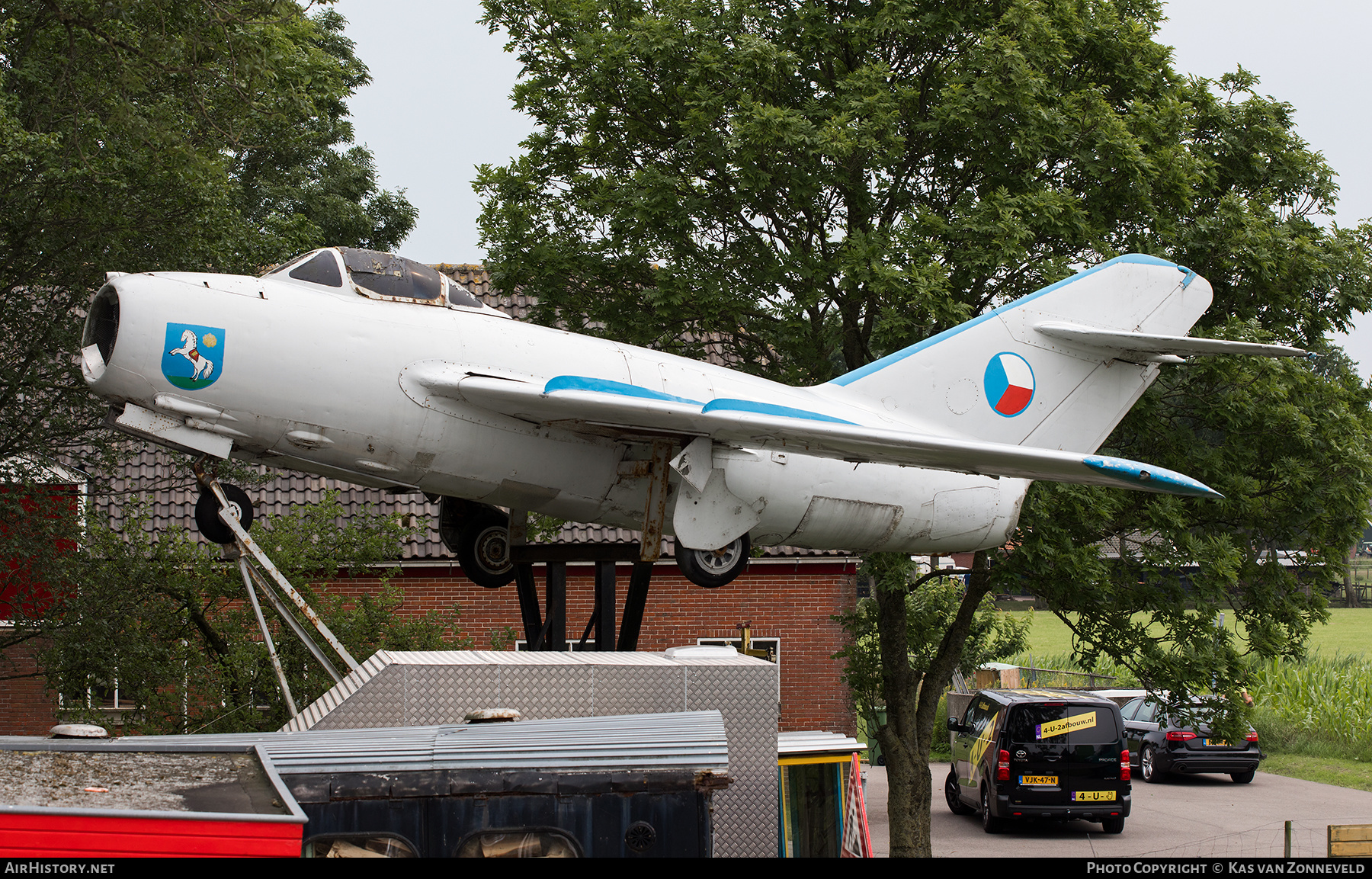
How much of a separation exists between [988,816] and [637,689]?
42.3 ft

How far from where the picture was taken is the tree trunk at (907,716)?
14.3 m

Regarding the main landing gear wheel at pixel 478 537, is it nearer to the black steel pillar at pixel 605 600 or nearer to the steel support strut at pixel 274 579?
the black steel pillar at pixel 605 600

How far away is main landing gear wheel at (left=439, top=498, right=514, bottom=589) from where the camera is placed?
10.7m

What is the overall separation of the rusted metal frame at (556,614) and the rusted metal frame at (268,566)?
2.33m

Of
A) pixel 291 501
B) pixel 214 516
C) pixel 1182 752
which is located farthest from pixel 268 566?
pixel 1182 752

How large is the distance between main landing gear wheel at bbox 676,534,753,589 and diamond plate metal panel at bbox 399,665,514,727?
119 inches

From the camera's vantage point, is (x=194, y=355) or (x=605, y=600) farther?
(x=605, y=600)

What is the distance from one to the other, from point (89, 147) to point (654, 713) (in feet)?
26.6

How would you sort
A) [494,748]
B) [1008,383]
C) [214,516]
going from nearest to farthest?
[494,748], [214,516], [1008,383]

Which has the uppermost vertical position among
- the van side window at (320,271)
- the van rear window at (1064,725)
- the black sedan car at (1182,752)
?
the van side window at (320,271)

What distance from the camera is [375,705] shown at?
6.40 metres

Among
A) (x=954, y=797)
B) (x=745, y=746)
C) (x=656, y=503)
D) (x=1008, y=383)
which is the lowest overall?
(x=954, y=797)

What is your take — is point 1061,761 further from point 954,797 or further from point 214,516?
point 214,516

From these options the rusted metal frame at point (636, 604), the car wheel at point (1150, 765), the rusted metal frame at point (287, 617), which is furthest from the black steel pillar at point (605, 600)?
the car wheel at point (1150, 765)
